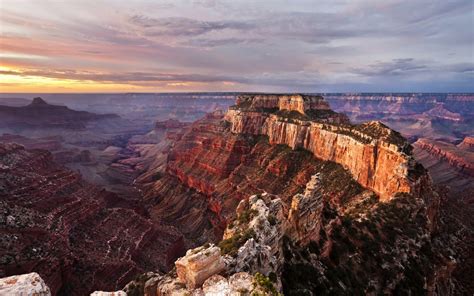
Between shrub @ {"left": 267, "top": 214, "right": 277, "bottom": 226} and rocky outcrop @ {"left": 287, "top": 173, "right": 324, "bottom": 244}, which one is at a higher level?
shrub @ {"left": 267, "top": 214, "right": 277, "bottom": 226}

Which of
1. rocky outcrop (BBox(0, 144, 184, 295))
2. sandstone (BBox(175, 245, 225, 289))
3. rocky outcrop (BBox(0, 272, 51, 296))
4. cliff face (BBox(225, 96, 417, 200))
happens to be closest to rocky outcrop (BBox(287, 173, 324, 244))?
sandstone (BBox(175, 245, 225, 289))

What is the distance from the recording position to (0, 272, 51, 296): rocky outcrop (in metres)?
17.5

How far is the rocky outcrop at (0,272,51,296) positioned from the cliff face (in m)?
64.3

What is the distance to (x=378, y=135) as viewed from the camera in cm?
8450

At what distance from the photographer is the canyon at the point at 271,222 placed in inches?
1430

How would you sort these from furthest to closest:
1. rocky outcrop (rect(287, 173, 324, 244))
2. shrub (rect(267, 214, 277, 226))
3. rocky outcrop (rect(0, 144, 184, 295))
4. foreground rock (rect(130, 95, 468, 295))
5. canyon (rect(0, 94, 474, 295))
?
1. rocky outcrop (rect(0, 144, 184, 295))
2. rocky outcrop (rect(287, 173, 324, 244))
3. shrub (rect(267, 214, 277, 226))
4. foreground rock (rect(130, 95, 468, 295))
5. canyon (rect(0, 94, 474, 295))

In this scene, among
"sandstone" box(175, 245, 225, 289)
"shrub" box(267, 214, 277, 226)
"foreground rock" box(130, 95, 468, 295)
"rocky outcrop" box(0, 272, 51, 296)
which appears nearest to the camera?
A: "rocky outcrop" box(0, 272, 51, 296)

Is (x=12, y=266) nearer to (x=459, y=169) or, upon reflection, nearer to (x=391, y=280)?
(x=391, y=280)

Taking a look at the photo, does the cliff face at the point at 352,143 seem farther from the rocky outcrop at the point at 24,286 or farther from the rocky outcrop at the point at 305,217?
the rocky outcrop at the point at 24,286

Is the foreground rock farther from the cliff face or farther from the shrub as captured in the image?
the cliff face

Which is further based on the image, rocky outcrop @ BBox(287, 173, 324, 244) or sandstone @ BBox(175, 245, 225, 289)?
rocky outcrop @ BBox(287, 173, 324, 244)

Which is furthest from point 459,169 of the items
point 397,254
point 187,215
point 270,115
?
point 397,254

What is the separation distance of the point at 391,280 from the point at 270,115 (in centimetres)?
9632

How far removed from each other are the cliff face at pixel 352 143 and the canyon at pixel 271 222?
0.38m
